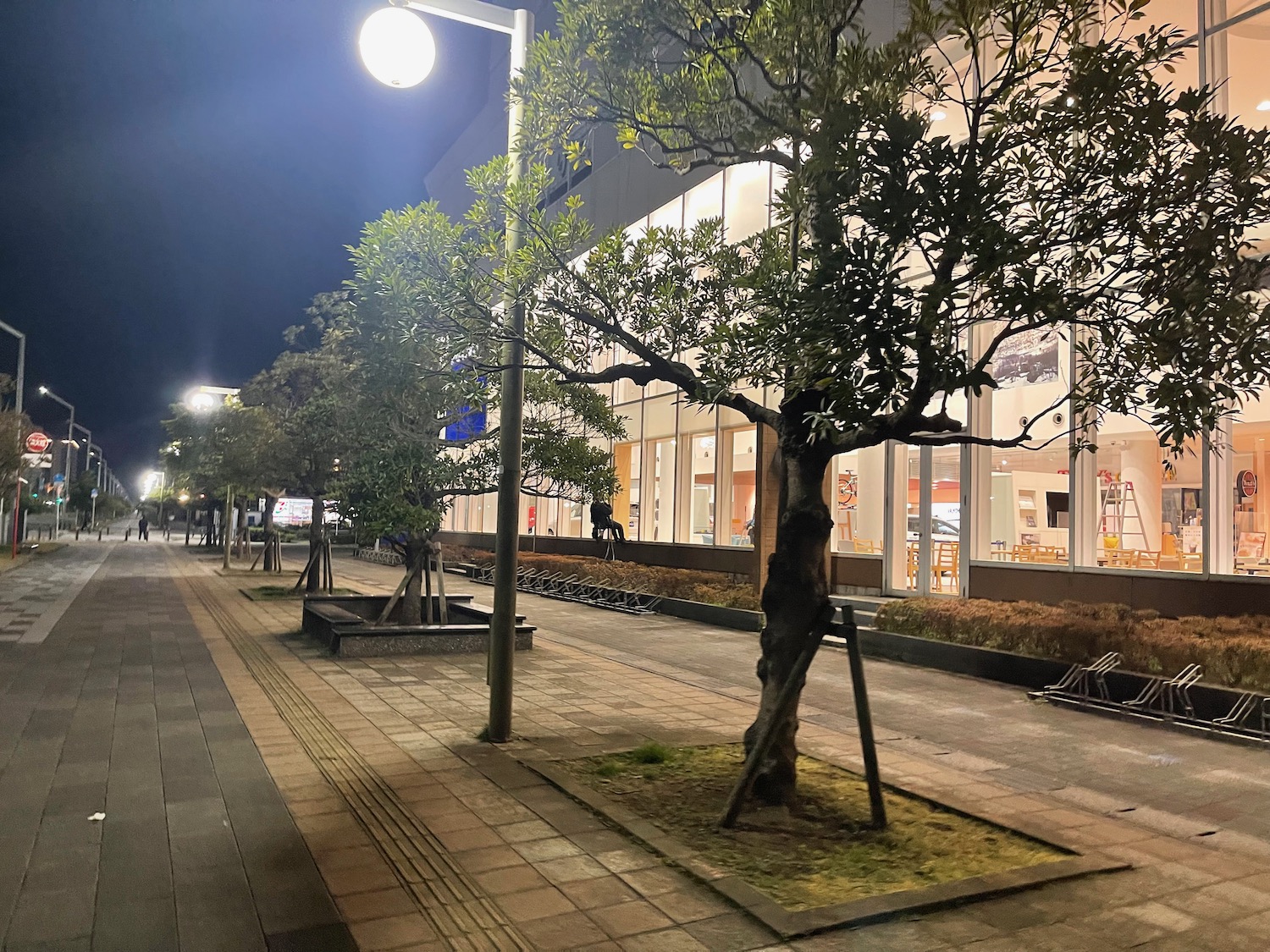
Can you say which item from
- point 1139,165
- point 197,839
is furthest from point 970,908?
point 197,839

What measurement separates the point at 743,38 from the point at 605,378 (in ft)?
7.87

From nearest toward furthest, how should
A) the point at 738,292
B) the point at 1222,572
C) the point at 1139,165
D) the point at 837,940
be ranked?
the point at 837,940 → the point at 1139,165 → the point at 738,292 → the point at 1222,572

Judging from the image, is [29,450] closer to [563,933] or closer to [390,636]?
[390,636]

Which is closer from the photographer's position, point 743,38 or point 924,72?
point 924,72

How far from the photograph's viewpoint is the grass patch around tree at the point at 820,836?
4.81 meters

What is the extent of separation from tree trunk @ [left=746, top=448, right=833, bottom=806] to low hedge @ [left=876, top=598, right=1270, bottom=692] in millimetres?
5885

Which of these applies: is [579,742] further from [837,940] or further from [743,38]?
[743,38]

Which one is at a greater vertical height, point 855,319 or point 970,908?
point 855,319

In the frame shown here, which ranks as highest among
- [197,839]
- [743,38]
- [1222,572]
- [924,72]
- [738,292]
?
[743,38]

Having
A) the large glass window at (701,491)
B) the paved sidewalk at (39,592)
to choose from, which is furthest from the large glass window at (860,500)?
the paved sidewalk at (39,592)

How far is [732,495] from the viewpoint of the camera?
21.4 meters

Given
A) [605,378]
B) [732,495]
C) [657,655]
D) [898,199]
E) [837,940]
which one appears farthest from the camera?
[732,495]

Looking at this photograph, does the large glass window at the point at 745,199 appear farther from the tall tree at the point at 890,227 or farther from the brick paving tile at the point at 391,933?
the brick paving tile at the point at 391,933

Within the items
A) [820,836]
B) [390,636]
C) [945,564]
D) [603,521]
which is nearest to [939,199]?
[820,836]
